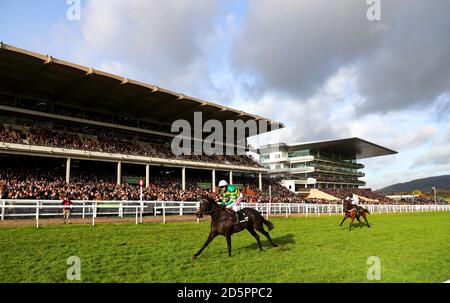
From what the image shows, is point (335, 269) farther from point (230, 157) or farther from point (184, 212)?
point (230, 157)

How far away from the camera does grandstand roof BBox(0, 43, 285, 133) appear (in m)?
25.8

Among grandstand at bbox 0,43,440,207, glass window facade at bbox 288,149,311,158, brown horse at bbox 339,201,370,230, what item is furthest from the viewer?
glass window facade at bbox 288,149,311,158

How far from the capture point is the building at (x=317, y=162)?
220 ft

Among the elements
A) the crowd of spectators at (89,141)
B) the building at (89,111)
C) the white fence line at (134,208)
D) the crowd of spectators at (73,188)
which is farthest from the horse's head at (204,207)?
the crowd of spectators at (89,141)

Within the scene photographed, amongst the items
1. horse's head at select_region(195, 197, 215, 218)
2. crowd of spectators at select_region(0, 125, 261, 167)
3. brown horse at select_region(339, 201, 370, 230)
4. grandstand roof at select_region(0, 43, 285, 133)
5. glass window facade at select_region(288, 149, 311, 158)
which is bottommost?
brown horse at select_region(339, 201, 370, 230)

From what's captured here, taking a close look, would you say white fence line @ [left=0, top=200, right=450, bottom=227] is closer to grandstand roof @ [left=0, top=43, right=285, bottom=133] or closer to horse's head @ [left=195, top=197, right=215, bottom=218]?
horse's head @ [left=195, top=197, right=215, bottom=218]

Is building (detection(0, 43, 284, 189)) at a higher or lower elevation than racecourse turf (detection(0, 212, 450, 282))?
higher

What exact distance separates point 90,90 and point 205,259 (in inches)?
1071

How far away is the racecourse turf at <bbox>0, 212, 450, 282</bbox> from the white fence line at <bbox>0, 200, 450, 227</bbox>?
2442 mm

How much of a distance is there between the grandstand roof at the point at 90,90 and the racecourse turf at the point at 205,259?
18415mm

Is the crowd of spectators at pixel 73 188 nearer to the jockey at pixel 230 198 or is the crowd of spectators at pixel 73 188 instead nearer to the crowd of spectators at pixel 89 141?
the crowd of spectators at pixel 89 141

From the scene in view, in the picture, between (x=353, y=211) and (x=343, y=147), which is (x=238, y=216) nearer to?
(x=353, y=211)

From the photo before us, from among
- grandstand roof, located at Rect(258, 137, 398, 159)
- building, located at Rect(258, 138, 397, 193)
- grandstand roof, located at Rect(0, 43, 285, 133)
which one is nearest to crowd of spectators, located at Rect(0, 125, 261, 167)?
grandstand roof, located at Rect(0, 43, 285, 133)
